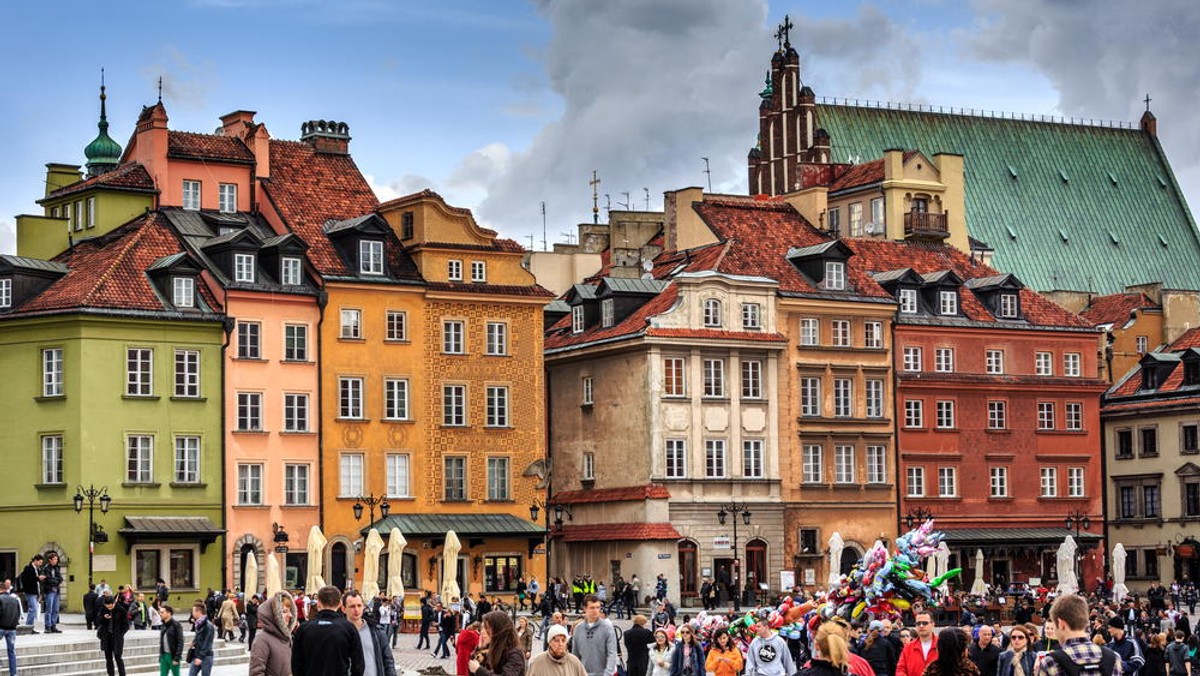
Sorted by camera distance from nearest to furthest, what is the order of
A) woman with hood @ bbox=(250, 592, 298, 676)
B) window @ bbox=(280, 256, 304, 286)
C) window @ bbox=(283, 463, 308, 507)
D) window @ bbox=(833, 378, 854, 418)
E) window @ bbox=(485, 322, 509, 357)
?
woman with hood @ bbox=(250, 592, 298, 676)
window @ bbox=(283, 463, 308, 507)
window @ bbox=(280, 256, 304, 286)
window @ bbox=(485, 322, 509, 357)
window @ bbox=(833, 378, 854, 418)

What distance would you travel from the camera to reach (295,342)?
6950 centimetres

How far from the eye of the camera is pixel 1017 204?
344ft

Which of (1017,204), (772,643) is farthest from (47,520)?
(1017,204)

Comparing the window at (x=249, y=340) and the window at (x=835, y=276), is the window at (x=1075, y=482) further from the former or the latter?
the window at (x=249, y=340)

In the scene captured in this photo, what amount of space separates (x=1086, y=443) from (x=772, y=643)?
6291 cm

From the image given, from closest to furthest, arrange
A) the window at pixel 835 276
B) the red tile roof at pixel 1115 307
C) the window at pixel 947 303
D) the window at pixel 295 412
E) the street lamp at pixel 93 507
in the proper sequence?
the street lamp at pixel 93 507 → the window at pixel 295 412 → the window at pixel 835 276 → the window at pixel 947 303 → the red tile roof at pixel 1115 307

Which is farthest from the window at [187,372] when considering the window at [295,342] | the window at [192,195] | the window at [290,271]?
the window at [192,195]

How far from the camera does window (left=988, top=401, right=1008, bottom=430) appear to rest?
8375 centimetres

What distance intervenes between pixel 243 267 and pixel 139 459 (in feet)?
21.9

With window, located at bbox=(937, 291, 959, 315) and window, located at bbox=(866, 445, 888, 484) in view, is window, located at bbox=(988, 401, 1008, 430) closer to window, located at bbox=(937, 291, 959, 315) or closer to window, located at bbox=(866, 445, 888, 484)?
window, located at bbox=(937, 291, 959, 315)

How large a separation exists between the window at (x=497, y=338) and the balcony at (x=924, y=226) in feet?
72.8

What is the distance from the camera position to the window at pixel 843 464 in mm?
79250

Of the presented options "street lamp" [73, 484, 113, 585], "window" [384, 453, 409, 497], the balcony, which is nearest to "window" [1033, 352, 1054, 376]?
the balcony

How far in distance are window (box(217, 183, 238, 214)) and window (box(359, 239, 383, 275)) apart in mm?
4235
